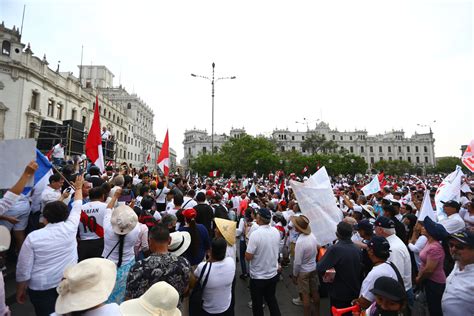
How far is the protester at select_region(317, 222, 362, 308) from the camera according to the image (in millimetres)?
3709

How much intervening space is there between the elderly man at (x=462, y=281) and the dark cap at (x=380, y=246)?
792 millimetres

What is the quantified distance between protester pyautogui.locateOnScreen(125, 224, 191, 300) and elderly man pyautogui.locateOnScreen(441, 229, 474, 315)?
303 cm

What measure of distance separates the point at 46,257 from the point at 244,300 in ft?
12.8

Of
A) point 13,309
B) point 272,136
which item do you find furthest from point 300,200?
point 272,136

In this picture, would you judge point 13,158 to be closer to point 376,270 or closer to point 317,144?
point 376,270

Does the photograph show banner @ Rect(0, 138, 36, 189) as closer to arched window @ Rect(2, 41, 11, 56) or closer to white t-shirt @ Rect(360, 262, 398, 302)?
white t-shirt @ Rect(360, 262, 398, 302)

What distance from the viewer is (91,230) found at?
13.8ft

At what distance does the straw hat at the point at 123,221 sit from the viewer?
11.4 ft

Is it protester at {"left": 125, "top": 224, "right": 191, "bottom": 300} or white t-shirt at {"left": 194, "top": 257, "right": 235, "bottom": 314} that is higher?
protester at {"left": 125, "top": 224, "right": 191, "bottom": 300}

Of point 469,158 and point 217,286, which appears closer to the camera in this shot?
point 217,286

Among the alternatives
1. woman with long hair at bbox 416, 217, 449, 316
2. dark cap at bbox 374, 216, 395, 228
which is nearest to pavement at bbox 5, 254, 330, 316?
woman with long hair at bbox 416, 217, 449, 316

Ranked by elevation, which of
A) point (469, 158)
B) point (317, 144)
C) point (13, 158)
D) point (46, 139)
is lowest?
point (13, 158)

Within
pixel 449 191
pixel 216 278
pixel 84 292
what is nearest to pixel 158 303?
pixel 84 292

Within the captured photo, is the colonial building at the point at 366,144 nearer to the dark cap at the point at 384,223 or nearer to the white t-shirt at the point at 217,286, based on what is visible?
the dark cap at the point at 384,223
